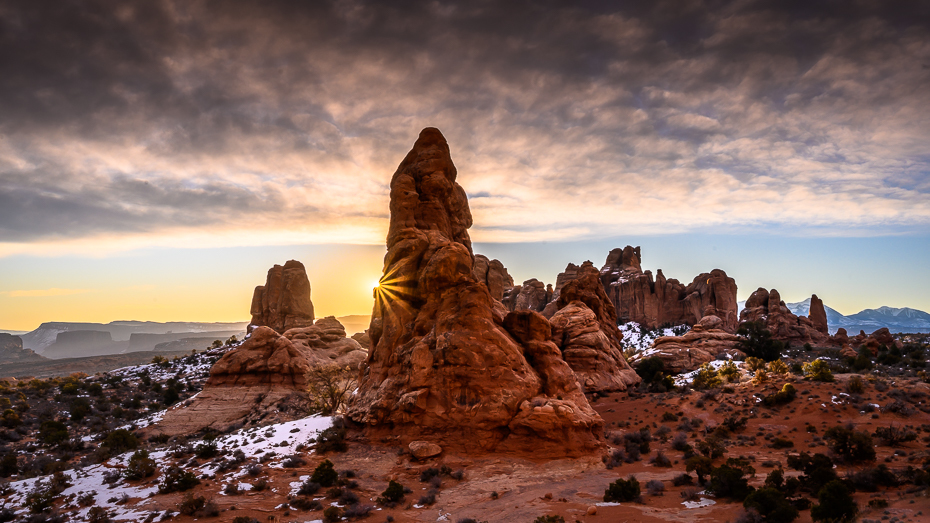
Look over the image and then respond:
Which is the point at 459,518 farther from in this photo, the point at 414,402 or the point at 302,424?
the point at 302,424

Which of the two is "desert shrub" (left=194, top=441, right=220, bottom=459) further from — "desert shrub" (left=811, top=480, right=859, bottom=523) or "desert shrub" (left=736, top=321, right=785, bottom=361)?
"desert shrub" (left=736, top=321, right=785, bottom=361)

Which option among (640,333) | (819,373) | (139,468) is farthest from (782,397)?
(640,333)

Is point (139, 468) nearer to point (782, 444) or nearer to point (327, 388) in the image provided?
point (327, 388)

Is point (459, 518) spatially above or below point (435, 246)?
below

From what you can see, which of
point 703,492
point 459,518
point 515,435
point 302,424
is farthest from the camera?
point 302,424

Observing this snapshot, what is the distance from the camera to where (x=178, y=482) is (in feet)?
69.7

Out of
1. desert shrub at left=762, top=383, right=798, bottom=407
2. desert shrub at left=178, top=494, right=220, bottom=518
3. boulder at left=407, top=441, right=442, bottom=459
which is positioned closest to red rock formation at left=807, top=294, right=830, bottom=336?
desert shrub at left=762, top=383, right=798, bottom=407

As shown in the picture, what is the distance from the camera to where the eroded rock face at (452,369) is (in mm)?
25250

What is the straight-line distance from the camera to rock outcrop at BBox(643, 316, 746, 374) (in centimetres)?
5775

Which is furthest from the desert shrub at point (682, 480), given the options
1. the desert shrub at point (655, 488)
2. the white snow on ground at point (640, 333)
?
the white snow on ground at point (640, 333)

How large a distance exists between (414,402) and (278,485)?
8225mm

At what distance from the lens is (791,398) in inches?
1337

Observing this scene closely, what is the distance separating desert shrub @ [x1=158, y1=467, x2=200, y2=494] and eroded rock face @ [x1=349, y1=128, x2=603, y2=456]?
32.1 feet

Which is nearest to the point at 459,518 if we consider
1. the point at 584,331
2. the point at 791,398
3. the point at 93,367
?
the point at 791,398
